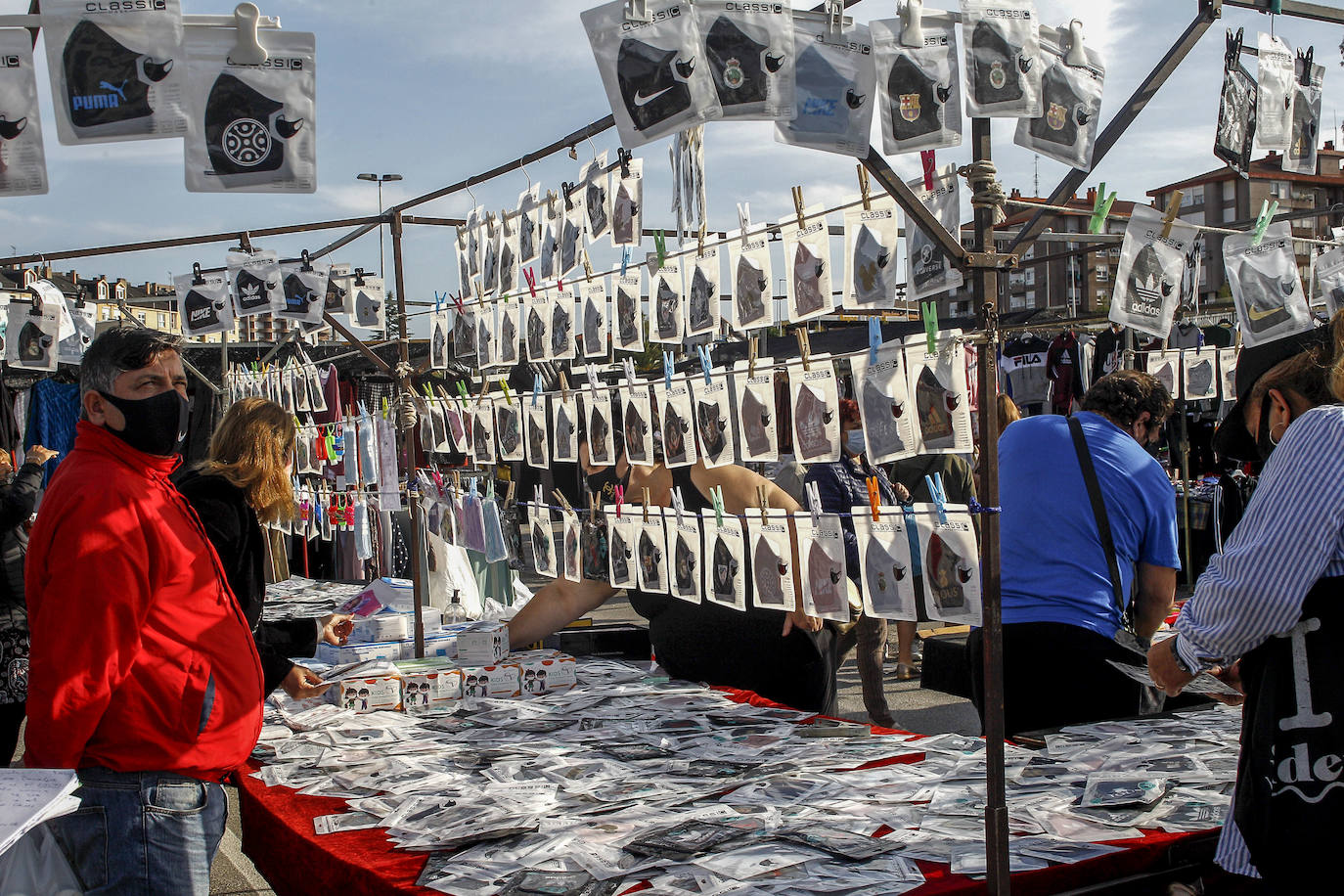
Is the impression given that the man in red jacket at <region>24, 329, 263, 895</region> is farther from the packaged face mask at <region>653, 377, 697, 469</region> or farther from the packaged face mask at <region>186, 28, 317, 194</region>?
the packaged face mask at <region>653, 377, 697, 469</region>

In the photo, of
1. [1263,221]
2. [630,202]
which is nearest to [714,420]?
[630,202]

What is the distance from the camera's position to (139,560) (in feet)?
5.59

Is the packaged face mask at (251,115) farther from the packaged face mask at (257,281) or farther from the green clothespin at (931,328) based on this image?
the packaged face mask at (257,281)

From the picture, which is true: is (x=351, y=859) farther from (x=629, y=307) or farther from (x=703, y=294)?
(x=629, y=307)

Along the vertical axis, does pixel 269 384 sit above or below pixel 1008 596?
above

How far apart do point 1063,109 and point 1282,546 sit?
3.17ft

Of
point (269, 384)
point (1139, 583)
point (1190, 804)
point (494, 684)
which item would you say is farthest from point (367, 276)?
point (1190, 804)

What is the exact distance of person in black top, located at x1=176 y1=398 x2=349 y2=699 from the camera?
2.20 m

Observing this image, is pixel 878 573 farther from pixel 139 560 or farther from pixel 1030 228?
pixel 139 560

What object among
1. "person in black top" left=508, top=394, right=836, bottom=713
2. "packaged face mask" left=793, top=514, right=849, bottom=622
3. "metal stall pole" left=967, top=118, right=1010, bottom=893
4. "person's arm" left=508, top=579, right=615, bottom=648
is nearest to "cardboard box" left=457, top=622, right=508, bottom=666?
"person's arm" left=508, top=579, right=615, bottom=648

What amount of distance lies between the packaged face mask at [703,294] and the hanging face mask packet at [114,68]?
132 cm

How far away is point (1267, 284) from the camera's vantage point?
3516mm

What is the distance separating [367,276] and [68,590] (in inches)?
187

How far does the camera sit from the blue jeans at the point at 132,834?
1681 millimetres
